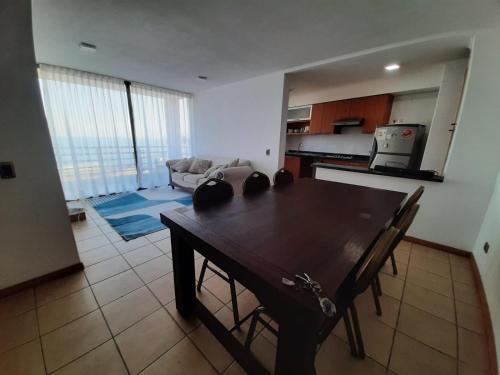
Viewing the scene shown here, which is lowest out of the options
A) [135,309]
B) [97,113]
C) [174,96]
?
[135,309]

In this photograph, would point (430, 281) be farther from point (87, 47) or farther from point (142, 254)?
point (87, 47)

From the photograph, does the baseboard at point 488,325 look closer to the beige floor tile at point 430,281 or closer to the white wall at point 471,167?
the beige floor tile at point 430,281

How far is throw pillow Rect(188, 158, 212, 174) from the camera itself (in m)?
4.40

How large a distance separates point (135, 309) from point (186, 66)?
332 cm

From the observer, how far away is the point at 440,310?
4.87 ft

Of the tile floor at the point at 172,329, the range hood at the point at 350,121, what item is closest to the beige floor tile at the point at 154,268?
the tile floor at the point at 172,329

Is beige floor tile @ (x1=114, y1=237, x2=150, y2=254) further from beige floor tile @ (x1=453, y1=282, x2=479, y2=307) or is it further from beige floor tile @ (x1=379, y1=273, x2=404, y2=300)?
beige floor tile @ (x1=453, y1=282, x2=479, y2=307)

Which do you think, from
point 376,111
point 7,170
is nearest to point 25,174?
point 7,170

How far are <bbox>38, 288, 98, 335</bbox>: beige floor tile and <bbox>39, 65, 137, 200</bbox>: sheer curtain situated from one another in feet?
9.90

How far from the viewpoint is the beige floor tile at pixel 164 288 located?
1.53 metres

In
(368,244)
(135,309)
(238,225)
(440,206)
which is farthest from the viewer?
(440,206)

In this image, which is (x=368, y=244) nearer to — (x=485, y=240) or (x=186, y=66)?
(x=485, y=240)

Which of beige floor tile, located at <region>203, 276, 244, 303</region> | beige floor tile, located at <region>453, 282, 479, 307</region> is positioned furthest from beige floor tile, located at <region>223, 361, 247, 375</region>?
beige floor tile, located at <region>453, 282, 479, 307</region>

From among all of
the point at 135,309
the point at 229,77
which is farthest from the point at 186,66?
the point at 135,309
